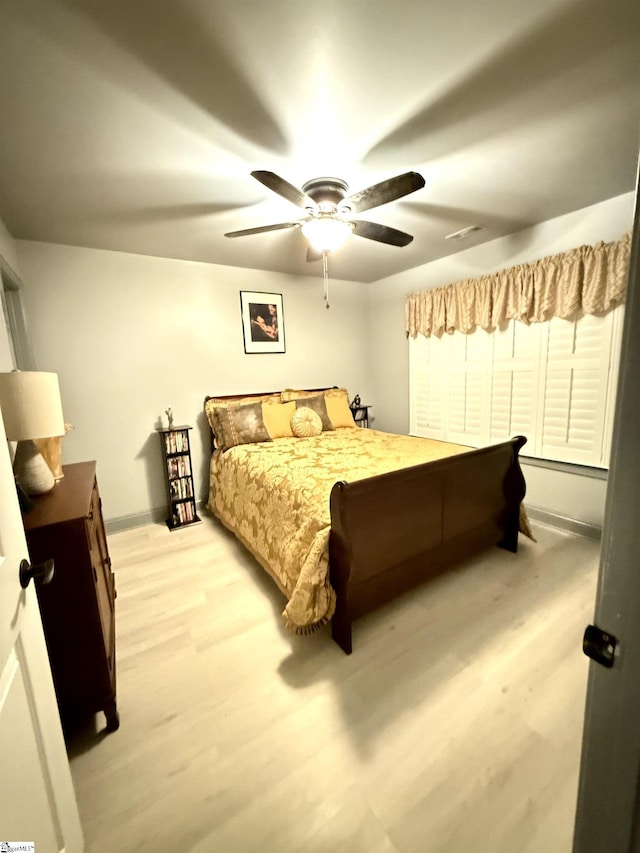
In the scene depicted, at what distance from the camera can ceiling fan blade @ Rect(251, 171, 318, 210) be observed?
146 centimetres

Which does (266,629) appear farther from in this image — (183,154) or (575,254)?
(575,254)

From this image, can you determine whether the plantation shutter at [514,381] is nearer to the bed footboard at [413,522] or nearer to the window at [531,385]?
the window at [531,385]

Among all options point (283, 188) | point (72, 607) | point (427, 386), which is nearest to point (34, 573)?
point (72, 607)

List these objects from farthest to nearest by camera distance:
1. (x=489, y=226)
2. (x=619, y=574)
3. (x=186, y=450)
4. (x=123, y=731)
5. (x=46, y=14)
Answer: (x=186, y=450) → (x=489, y=226) → (x=123, y=731) → (x=46, y=14) → (x=619, y=574)

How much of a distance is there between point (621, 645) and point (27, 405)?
Answer: 1.77 metres

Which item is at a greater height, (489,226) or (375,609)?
(489,226)

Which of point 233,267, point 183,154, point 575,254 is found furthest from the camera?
point 233,267

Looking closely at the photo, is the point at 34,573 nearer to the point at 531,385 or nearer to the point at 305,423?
the point at 305,423

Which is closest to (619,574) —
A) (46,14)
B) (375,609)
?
(375,609)

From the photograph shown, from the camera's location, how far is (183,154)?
1656 mm

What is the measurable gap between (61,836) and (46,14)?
2.26 metres

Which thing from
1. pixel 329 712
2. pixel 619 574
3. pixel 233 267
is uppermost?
pixel 233 267

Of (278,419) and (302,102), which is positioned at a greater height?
(302,102)

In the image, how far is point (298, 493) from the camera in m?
1.98
